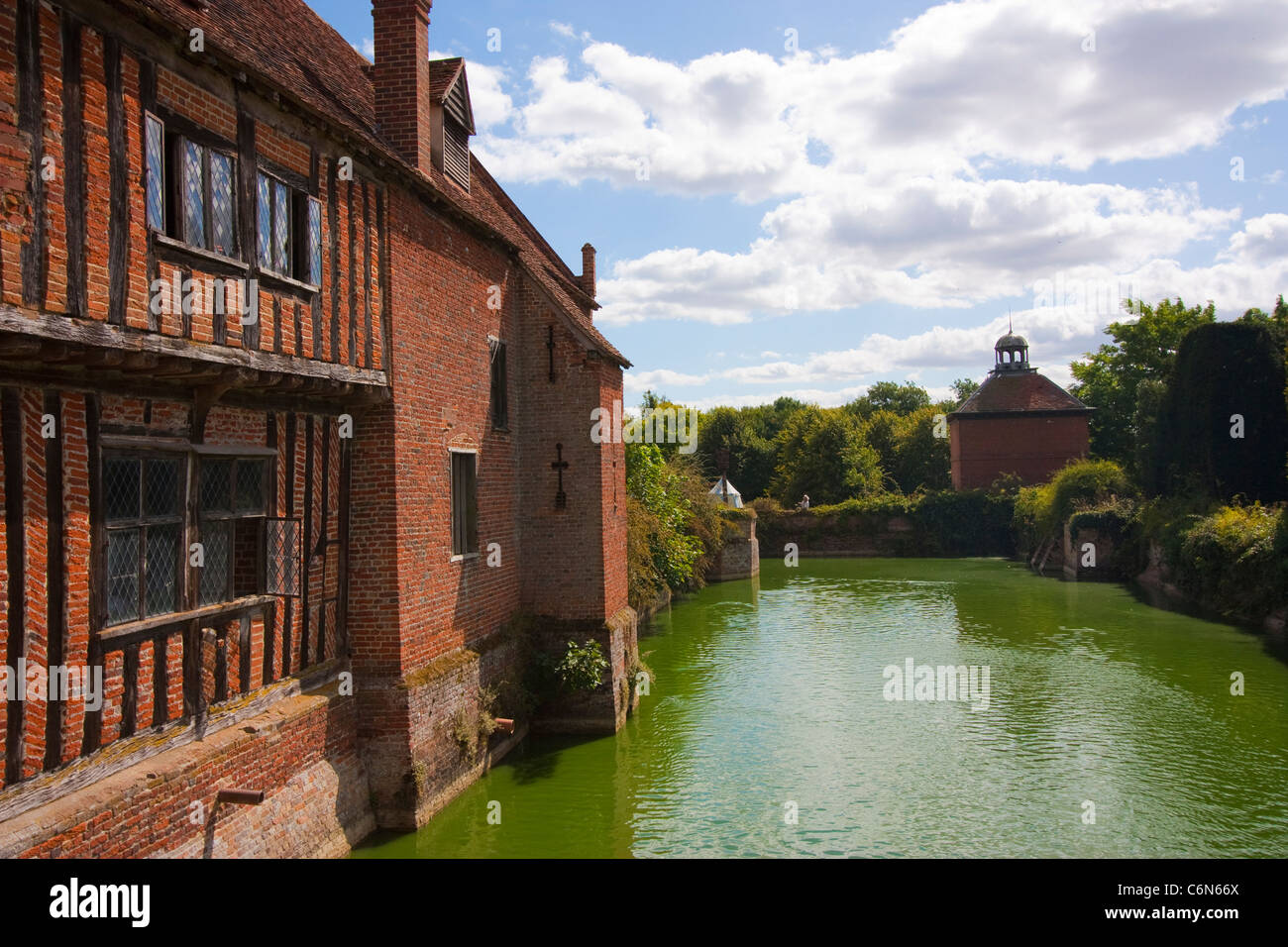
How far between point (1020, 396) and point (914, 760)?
137 feet

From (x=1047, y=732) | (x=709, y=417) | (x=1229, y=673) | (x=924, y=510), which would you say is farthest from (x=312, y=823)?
(x=709, y=417)

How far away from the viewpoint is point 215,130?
7.42 m

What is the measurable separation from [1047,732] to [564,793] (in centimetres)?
731

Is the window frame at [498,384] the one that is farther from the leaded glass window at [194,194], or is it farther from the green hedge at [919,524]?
the green hedge at [919,524]

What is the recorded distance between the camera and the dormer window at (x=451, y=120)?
1210 centimetres

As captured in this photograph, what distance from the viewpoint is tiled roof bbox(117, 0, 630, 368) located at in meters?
7.52

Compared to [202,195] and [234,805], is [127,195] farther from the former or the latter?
[234,805]

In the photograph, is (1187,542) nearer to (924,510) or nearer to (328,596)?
(924,510)

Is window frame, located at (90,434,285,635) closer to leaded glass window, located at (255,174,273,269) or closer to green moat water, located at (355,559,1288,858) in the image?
leaded glass window, located at (255,174,273,269)

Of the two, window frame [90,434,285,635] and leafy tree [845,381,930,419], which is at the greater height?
leafy tree [845,381,930,419]

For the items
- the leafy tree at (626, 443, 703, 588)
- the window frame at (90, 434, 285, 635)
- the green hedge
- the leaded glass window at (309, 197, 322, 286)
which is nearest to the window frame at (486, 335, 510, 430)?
the leaded glass window at (309, 197, 322, 286)

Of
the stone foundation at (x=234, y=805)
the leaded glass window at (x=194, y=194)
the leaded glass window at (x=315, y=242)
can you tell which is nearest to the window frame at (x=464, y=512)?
the stone foundation at (x=234, y=805)

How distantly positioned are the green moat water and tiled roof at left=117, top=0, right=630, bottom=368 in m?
6.19

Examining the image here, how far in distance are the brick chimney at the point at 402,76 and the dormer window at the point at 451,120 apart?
75 cm
